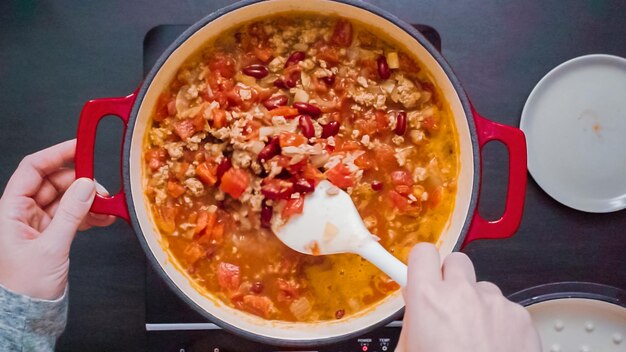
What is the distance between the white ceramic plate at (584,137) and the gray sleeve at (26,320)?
145cm

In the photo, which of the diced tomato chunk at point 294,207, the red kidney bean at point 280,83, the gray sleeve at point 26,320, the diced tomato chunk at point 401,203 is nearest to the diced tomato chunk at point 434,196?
the diced tomato chunk at point 401,203

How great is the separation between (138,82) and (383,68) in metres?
0.76

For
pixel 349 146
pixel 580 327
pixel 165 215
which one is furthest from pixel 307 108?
pixel 580 327

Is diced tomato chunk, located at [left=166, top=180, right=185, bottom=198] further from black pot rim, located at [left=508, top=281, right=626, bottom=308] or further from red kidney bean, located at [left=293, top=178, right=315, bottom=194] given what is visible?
black pot rim, located at [left=508, top=281, right=626, bottom=308]

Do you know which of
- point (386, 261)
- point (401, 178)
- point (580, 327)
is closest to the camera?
point (386, 261)

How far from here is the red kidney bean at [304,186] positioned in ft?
5.75

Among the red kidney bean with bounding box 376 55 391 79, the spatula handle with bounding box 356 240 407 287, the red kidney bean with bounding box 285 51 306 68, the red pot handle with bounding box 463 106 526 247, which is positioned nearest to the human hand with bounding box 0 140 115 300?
the red kidney bean with bounding box 285 51 306 68

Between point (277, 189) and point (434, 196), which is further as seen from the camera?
point (434, 196)

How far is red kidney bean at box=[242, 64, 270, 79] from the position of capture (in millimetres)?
1836

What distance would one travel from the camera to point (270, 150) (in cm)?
175

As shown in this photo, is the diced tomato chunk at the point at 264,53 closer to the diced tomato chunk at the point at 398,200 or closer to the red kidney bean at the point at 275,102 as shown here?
the red kidney bean at the point at 275,102

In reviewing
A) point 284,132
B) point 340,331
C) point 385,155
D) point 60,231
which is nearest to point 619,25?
point 385,155

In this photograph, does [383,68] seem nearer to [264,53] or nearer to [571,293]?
[264,53]

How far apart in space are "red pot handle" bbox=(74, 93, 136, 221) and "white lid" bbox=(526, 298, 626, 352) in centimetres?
129
